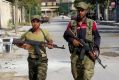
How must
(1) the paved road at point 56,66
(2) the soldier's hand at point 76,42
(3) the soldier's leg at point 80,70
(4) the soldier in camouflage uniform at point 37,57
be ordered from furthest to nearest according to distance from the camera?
(1) the paved road at point 56,66, (4) the soldier in camouflage uniform at point 37,57, (3) the soldier's leg at point 80,70, (2) the soldier's hand at point 76,42

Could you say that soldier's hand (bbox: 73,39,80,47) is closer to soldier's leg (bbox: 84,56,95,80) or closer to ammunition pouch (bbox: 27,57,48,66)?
soldier's leg (bbox: 84,56,95,80)

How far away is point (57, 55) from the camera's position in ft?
61.7

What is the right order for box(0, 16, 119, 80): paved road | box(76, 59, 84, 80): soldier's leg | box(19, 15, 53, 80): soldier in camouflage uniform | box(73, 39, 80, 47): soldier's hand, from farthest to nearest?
1. box(0, 16, 119, 80): paved road
2. box(19, 15, 53, 80): soldier in camouflage uniform
3. box(76, 59, 84, 80): soldier's leg
4. box(73, 39, 80, 47): soldier's hand

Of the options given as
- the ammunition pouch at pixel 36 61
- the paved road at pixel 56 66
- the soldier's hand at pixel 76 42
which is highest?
the soldier's hand at pixel 76 42

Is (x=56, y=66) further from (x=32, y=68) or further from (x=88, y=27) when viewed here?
(x=88, y=27)

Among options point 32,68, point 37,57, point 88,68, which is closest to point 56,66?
point 32,68

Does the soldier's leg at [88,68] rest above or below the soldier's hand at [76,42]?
below

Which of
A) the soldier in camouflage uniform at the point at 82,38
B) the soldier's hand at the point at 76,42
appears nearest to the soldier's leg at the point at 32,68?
the soldier in camouflage uniform at the point at 82,38

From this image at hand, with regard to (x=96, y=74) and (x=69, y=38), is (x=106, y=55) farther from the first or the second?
(x=69, y=38)

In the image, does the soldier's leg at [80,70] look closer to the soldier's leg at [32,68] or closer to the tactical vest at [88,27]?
the tactical vest at [88,27]

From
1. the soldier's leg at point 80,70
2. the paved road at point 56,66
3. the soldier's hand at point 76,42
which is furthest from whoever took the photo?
the paved road at point 56,66

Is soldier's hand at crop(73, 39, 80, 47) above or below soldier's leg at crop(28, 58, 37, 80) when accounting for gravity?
above

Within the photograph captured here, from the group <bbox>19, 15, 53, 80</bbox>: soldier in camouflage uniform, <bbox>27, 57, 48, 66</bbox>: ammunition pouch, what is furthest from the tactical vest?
<bbox>27, 57, 48, 66</bbox>: ammunition pouch

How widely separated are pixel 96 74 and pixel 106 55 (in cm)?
577
